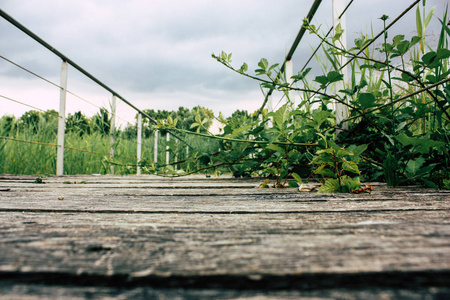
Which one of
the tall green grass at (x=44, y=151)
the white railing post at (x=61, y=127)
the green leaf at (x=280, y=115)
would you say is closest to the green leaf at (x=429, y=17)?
the green leaf at (x=280, y=115)

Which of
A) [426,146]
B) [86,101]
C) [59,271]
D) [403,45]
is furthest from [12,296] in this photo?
[86,101]

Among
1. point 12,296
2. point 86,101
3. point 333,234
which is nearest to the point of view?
point 12,296

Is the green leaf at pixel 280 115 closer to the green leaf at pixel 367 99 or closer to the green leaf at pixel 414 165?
the green leaf at pixel 367 99

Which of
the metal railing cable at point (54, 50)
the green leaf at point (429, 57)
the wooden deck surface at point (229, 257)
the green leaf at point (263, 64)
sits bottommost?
the wooden deck surface at point (229, 257)

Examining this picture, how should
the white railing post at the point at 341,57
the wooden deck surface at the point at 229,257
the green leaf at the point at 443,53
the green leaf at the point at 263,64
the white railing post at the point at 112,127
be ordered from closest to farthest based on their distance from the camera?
the wooden deck surface at the point at 229,257 → the green leaf at the point at 443,53 → the green leaf at the point at 263,64 → the white railing post at the point at 341,57 → the white railing post at the point at 112,127

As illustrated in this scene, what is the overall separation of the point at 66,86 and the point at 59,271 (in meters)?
2.47

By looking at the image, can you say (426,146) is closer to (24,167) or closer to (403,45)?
(403,45)

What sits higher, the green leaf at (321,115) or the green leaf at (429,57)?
the green leaf at (429,57)

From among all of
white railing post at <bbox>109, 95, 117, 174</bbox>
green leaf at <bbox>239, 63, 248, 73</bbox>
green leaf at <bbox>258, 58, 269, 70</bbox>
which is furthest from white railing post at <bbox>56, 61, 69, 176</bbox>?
green leaf at <bbox>258, 58, 269, 70</bbox>

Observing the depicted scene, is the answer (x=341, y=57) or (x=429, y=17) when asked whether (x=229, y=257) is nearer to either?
(x=429, y=17)

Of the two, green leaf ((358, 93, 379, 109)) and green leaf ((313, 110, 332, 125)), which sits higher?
green leaf ((358, 93, 379, 109))

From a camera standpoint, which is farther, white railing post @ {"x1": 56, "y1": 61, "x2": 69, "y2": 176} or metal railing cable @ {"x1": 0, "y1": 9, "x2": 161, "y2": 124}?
white railing post @ {"x1": 56, "y1": 61, "x2": 69, "y2": 176}

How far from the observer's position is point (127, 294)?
24 cm

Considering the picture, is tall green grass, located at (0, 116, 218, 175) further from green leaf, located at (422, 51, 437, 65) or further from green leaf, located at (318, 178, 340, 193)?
green leaf, located at (422, 51, 437, 65)
